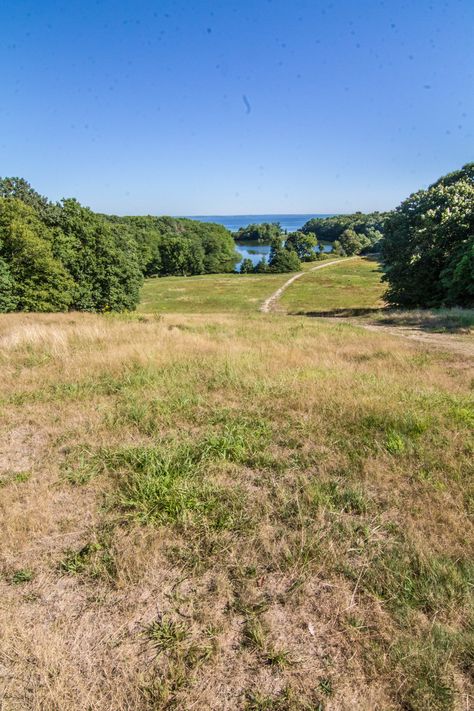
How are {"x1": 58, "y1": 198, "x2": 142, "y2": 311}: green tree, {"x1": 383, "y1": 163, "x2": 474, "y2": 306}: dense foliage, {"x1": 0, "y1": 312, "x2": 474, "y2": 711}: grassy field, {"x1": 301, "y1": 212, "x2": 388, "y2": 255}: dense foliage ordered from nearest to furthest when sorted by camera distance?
1. {"x1": 0, "y1": 312, "x2": 474, "y2": 711}: grassy field
2. {"x1": 383, "y1": 163, "x2": 474, "y2": 306}: dense foliage
3. {"x1": 58, "y1": 198, "x2": 142, "y2": 311}: green tree
4. {"x1": 301, "y1": 212, "x2": 388, "y2": 255}: dense foliage

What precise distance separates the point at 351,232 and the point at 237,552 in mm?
147519

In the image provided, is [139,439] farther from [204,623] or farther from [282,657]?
[282,657]

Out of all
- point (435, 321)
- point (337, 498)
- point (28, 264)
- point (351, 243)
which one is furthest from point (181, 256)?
point (337, 498)

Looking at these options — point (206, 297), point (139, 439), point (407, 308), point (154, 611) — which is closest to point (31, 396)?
point (139, 439)

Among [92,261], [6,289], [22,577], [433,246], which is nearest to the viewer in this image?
[22,577]

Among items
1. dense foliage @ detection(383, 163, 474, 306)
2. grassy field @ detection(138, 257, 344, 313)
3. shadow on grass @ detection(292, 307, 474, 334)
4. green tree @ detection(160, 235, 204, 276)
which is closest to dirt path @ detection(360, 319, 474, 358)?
shadow on grass @ detection(292, 307, 474, 334)

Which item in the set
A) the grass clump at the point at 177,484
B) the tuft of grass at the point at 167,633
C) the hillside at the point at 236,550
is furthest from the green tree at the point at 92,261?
the tuft of grass at the point at 167,633

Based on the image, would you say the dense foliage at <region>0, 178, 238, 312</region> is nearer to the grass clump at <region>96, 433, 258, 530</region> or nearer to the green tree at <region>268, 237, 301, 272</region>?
the grass clump at <region>96, 433, 258, 530</region>

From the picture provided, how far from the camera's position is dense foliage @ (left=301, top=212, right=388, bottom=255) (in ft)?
424

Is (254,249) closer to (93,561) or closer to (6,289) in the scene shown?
(6,289)

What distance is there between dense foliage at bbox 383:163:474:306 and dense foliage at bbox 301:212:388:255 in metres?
77.5

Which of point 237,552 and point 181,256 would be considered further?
point 181,256

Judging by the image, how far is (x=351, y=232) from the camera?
13325cm

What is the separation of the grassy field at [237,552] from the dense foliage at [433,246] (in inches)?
916
